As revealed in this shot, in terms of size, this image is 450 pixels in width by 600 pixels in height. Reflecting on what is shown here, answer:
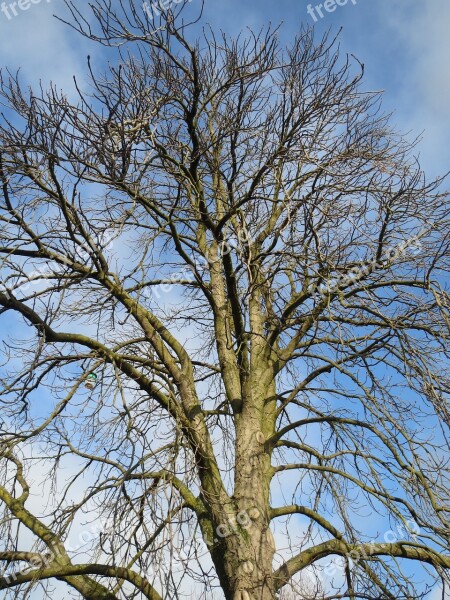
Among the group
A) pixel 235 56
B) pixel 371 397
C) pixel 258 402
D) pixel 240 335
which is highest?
pixel 235 56

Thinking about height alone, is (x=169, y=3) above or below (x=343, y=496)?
above

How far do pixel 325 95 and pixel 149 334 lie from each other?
2.35 m

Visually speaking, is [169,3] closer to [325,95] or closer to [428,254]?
[325,95]

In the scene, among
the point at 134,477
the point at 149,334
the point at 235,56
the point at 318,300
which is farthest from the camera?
the point at 235,56

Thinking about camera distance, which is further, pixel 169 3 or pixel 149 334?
pixel 149 334

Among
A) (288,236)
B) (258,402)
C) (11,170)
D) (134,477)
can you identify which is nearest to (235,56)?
(288,236)

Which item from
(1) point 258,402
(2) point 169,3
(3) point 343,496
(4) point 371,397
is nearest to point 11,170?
(2) point 169,3

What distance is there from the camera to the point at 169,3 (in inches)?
161

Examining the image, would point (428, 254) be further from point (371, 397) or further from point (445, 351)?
point (371, 397)

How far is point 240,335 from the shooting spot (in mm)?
4738

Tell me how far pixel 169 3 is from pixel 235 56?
1.11m

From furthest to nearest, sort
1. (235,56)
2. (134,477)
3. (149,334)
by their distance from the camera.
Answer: (235,56), (149,334), (134,477)

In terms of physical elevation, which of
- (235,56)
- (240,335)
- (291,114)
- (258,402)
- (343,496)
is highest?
(235,56)

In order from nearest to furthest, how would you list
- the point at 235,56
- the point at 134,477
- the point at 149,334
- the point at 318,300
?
the point at 134,477 < the point at 318,300 < the point at 149,334 < the point at 235,56
